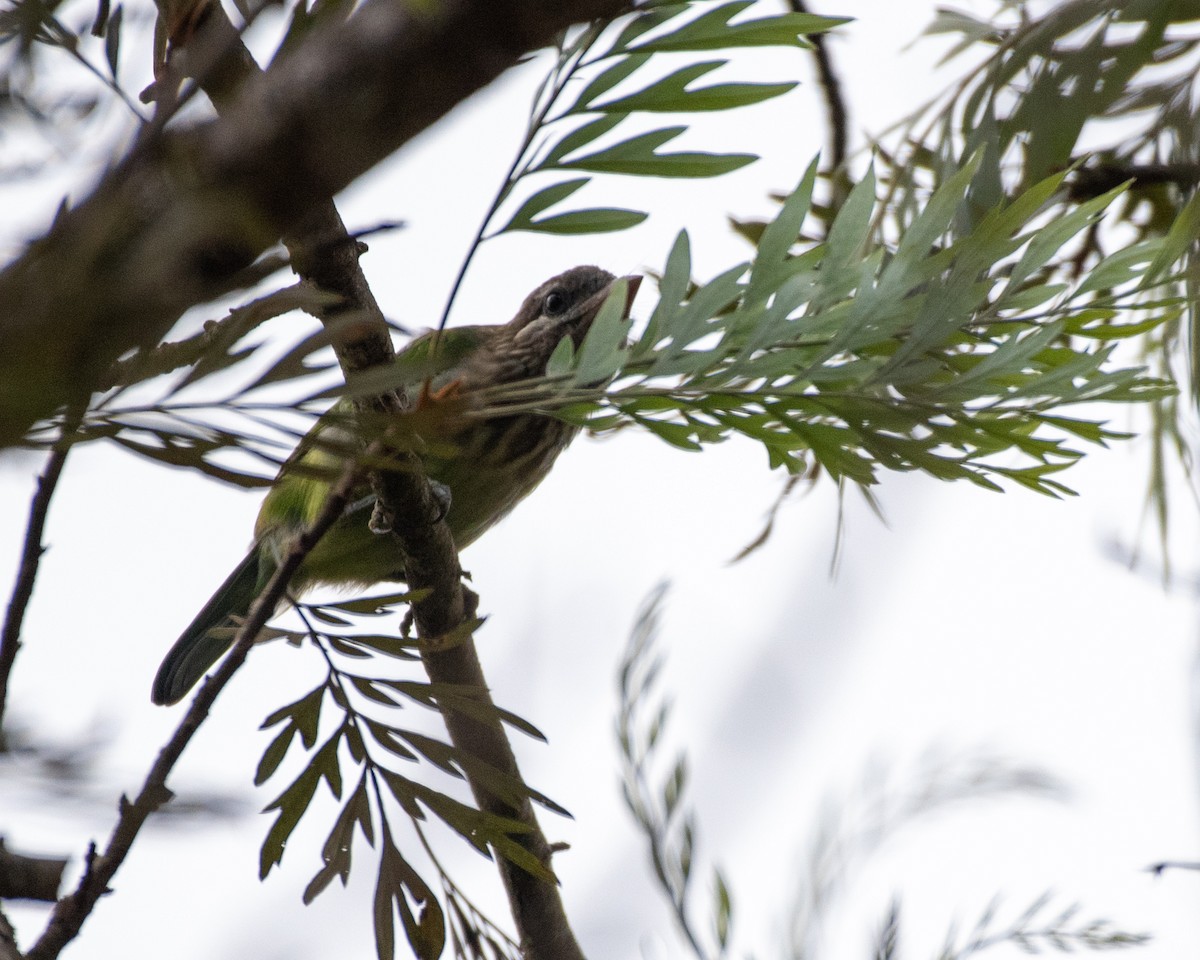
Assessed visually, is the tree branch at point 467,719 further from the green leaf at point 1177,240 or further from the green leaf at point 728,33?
the green leaf at point 1177,240

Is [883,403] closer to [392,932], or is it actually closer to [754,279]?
[754,279]

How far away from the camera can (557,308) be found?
3.68 m

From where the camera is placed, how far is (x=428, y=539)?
1917 millimetres

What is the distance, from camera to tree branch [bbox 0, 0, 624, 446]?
0.48 m

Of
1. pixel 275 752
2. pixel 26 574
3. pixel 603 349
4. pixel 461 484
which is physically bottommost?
pixel 275 752

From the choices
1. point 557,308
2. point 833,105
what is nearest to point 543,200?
point 833,105

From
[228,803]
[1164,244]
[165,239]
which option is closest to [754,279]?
[1164,244]

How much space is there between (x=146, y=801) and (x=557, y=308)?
2600mm

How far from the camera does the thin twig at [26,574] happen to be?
1.31m

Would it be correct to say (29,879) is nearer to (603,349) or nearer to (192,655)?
(603,349)

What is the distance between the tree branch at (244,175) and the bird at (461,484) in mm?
1924

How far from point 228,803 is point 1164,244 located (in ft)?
3.76

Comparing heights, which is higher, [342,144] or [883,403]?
[883,403]

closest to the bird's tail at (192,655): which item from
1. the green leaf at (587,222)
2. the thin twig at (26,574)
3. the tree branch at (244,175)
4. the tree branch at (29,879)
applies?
the tree branch at (29,879)
